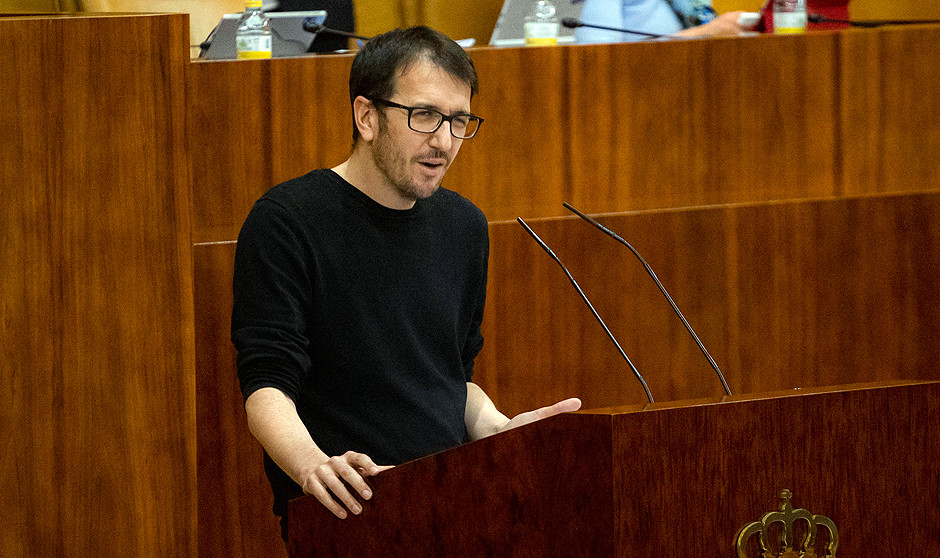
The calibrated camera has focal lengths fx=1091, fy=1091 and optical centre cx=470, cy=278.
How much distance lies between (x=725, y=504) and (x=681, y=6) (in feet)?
7.18

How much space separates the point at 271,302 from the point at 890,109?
1656mm

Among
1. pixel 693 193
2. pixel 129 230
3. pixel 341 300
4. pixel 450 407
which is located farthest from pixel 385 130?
pixel 693 193

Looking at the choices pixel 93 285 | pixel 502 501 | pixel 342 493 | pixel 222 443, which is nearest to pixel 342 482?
pixel 342 493

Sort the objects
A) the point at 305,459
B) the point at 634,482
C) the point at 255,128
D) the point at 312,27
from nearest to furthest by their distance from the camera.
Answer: the point at 634,482 < the point at 305,459 < the point at 255,128 < the point at 312,27

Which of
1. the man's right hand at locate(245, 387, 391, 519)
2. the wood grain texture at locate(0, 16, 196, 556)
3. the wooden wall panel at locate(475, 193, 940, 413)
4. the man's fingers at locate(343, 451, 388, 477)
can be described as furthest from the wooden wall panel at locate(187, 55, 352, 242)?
the man's fingers at locate(343, 451, 388, 477)

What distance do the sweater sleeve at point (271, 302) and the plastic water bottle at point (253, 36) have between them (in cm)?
67

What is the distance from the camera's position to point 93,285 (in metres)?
1.89

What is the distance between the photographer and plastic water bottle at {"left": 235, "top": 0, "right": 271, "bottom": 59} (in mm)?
2156

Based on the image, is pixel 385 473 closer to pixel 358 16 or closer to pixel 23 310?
pixel 23 310

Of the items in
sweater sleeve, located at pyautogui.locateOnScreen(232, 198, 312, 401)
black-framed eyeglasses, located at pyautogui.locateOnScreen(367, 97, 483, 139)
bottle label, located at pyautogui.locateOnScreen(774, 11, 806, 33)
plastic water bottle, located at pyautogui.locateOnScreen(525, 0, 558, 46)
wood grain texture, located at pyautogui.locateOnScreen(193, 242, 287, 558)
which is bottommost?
wood grain texture, located at pyautogui.locateOnScreen(193, 242, 287, 558)

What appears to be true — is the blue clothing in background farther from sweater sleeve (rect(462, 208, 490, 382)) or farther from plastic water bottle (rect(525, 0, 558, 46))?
sweater sleeve (rect(462, 208, 490, 382))

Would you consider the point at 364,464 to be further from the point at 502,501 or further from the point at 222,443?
the point at 222,443

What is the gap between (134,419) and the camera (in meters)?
1.92

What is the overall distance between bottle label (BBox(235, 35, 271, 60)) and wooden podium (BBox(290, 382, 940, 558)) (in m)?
1.24
